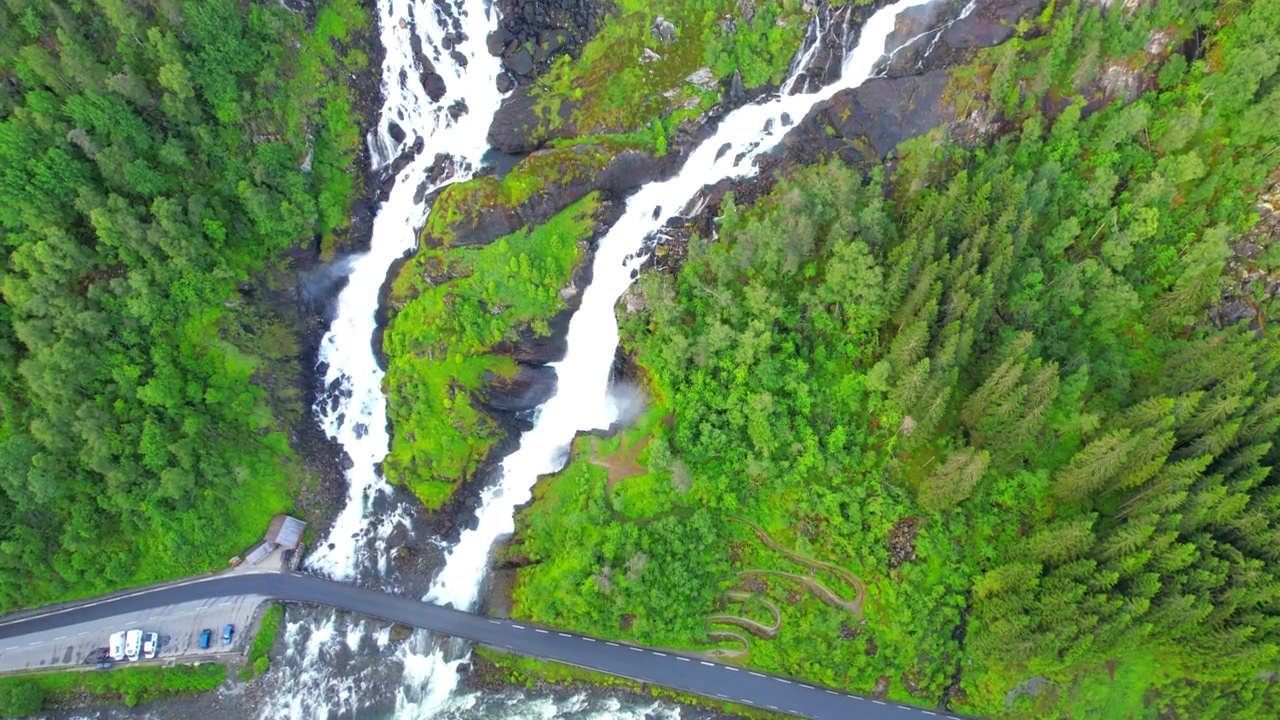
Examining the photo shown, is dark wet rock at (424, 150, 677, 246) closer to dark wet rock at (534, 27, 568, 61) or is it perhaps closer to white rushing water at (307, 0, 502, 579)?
white rushing water at (307, 0, 502, 579)

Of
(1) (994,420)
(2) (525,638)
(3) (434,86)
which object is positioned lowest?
(2) (525,638)

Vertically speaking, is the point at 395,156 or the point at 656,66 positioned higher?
the point at 656,66

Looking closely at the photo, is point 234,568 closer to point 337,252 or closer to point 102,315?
point 102,315

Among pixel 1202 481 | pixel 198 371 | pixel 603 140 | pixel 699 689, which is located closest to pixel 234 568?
pixel 198 371

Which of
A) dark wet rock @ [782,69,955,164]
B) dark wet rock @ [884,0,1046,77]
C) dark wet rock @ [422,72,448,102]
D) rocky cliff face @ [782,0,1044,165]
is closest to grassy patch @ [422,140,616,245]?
dark wet rock @ [422,72,448,102]

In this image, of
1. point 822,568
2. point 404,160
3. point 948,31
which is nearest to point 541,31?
point 404,160

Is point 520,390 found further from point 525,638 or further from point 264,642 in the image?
point 264,642

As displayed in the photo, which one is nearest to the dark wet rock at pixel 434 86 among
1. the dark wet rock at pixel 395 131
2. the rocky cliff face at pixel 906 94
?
the dark wet rock at pixel 395 131
